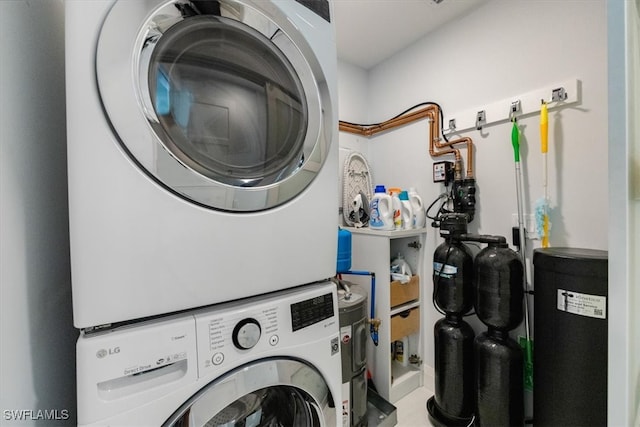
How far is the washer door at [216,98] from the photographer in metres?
0.46

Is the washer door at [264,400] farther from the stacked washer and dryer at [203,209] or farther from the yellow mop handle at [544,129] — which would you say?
the yellow mop handle at [544,129]

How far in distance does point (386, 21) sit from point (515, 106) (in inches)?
38.3

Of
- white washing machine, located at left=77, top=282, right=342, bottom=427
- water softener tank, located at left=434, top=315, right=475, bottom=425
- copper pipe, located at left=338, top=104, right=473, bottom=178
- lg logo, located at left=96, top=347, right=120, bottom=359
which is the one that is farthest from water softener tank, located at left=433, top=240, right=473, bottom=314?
lg logo, located at left=96, top=347, right=120, bottom=359

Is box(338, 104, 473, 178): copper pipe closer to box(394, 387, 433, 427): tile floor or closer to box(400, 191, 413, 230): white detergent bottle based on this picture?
box(400, 191, 413, 230): white detergent bottle

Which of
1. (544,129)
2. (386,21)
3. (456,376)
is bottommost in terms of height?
(456,376)

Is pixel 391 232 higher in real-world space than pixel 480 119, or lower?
lower

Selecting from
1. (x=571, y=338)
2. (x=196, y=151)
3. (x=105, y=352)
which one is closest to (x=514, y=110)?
(x=571, y=338)

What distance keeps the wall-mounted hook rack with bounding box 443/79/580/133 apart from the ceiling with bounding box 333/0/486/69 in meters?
0.63

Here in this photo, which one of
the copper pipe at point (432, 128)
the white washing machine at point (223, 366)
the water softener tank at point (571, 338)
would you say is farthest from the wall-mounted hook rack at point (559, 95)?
the white washing machine at point (223, 366)

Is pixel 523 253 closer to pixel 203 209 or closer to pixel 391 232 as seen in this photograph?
pixel 391 232

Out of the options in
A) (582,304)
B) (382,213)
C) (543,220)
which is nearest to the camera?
(582,304)

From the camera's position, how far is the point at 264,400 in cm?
71

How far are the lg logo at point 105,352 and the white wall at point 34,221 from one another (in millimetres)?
164

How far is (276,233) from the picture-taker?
0.62m
